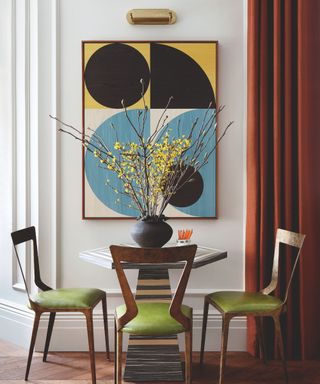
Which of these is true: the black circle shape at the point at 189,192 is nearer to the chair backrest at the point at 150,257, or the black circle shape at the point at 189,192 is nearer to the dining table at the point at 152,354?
the dining table at the point at 152,354

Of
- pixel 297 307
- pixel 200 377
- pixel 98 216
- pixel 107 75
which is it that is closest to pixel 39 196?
pixel 98 216

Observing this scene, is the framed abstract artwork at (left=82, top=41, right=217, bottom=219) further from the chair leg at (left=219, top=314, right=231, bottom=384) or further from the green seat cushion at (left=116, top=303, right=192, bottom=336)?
the green seat cushion at (left=116, top=303, right=192, bottom=336)

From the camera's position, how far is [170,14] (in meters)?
3.66

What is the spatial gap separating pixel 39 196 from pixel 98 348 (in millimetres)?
1103

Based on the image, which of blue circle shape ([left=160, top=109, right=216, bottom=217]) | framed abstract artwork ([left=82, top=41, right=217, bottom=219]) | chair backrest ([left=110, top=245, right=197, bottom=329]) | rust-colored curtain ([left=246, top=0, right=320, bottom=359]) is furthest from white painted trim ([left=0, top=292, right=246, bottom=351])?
chair backrest ([left=110, top=245, right=197, bottom=329])

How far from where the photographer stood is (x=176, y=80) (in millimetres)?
3719

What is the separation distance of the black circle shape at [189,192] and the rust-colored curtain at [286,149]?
0.34 m

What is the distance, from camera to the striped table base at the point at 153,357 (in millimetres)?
3217

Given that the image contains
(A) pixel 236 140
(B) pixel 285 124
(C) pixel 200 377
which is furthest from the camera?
(A) pixel 236 140

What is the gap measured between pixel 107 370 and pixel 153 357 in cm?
35

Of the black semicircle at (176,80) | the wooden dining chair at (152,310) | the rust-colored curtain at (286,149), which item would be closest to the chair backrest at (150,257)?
the wooden dining chair at (152,310)

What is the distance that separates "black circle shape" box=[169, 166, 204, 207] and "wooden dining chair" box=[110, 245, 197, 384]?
38.4 inches

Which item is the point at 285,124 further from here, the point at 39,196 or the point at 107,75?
the point at 39,196

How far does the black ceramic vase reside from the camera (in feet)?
10.6
